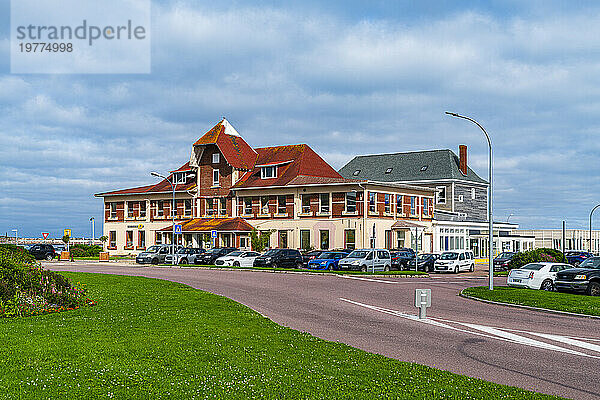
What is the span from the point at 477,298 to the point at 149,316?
550 inches

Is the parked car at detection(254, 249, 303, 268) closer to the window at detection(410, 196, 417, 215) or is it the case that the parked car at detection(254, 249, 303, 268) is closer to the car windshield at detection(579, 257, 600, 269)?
the window at detection(410, 196, 417, 215)

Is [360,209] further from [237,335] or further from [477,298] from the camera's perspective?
[237,335]

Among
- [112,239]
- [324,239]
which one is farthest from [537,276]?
[112,239]

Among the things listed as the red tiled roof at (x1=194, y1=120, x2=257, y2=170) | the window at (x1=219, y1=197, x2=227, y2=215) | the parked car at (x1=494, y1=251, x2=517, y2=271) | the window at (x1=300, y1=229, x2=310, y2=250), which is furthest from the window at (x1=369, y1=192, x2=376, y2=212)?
the window at (x1=219, y1=197, x2=227, y2=215)

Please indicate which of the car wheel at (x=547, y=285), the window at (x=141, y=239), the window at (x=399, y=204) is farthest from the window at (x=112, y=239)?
the car wheel at (x=547, y=285)

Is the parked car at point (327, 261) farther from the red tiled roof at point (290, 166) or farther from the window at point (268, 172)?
the window at point (268, 172)

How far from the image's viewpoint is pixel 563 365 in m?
11.7

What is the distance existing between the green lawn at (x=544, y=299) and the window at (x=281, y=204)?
4148 cm

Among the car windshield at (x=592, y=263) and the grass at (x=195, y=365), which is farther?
the car windshield at (x=592, y=263)

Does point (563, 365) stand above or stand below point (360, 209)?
below

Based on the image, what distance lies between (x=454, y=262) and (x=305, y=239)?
65.8 feet

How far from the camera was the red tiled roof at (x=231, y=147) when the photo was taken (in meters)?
75.3

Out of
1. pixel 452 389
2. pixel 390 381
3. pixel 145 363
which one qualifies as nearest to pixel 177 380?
pixel 145 363

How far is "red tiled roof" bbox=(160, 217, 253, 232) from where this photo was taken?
6888 centimetres
